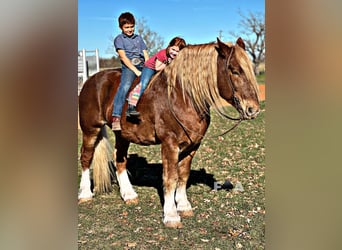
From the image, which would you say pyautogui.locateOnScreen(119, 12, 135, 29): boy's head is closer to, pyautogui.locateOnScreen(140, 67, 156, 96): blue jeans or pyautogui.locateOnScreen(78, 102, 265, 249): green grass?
pyautogui.locateOnScreen(140, 67, 156, 96): blue jeans

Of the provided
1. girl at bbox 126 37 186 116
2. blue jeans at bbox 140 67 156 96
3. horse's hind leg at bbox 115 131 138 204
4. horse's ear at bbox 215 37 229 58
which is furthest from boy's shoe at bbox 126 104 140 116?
horse's ear at bbox 215 37 229 58

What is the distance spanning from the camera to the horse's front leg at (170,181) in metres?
2.34

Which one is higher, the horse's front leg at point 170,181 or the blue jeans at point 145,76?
the blue jeans at point 145,76

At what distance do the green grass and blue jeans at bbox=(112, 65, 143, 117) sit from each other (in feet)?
1.13

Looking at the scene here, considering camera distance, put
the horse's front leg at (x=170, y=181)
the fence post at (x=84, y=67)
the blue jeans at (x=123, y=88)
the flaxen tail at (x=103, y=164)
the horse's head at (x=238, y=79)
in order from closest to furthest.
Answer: the horse's head at (x=238, y=79) < the fence post at (x=84, y=67) < the horse's front leg at (x=170, y=181) < the blue jeans at (x=123, y=88) < the flaxen tail at (x=103, y=164)

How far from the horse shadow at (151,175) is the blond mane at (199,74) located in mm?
482

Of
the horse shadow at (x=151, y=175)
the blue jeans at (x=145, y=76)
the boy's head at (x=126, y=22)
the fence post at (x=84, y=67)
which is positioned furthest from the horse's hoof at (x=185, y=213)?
the boy's head at (x=126, y=22)

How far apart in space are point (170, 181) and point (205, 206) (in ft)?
1.02

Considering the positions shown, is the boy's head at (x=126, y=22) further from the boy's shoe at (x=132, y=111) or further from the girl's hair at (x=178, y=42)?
the boy's shoe at (x=132, y=111)

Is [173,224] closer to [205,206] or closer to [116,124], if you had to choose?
[205,206]

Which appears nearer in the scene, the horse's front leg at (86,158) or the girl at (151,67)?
the girl at (151,67)

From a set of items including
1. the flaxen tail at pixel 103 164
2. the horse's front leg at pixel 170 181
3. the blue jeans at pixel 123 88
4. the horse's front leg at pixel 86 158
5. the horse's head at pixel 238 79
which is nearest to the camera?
the horse's head at pixel 238 79
